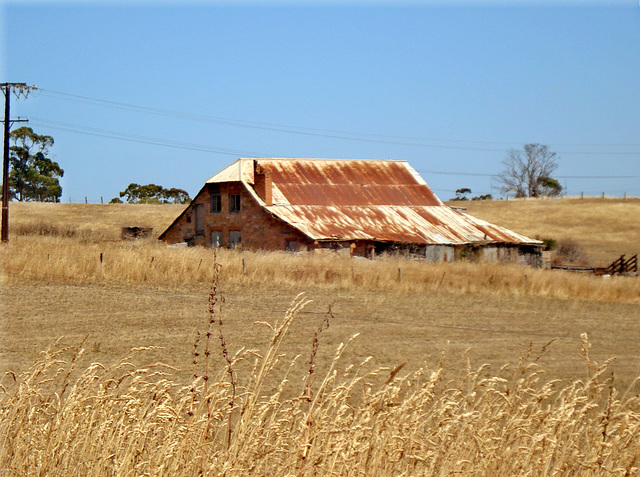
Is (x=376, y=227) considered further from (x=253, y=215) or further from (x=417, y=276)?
(x=417, y=276)

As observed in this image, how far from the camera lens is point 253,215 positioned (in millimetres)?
35844

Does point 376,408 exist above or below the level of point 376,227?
below

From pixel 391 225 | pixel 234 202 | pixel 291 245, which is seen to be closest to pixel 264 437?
pixel 291 245

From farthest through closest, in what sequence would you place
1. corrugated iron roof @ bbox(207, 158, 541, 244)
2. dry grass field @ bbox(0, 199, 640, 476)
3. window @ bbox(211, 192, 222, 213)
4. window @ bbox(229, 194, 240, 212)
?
window @ bbox(211, 192, 222, 213) → window @ bbox(229, 194, 240, 212) → corrugated iron roof @ bbox(207, 158, 541, 244) → dry grass field @ bbox(0, 199, 640, 476)

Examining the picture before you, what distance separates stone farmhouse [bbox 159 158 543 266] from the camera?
34.4 meters

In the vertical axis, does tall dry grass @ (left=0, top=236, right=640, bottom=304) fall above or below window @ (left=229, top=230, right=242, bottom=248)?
below

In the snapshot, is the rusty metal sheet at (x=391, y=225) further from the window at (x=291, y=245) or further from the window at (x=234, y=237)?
the window at (x=234, y=237)

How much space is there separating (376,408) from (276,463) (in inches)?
26.9

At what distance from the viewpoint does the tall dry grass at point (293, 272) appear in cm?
2130

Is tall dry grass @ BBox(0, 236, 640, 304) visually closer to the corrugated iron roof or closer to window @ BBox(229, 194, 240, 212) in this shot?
the corrugated iron roof

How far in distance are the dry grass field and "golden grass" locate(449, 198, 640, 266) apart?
3692 centimetres

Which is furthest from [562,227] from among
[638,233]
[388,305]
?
[388,305]

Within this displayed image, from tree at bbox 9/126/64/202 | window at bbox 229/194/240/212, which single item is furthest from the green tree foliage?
window at bbox 229/194/240/212

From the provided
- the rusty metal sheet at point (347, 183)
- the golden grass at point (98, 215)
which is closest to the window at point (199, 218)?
the rusty metal sheet at point (347, 183)
